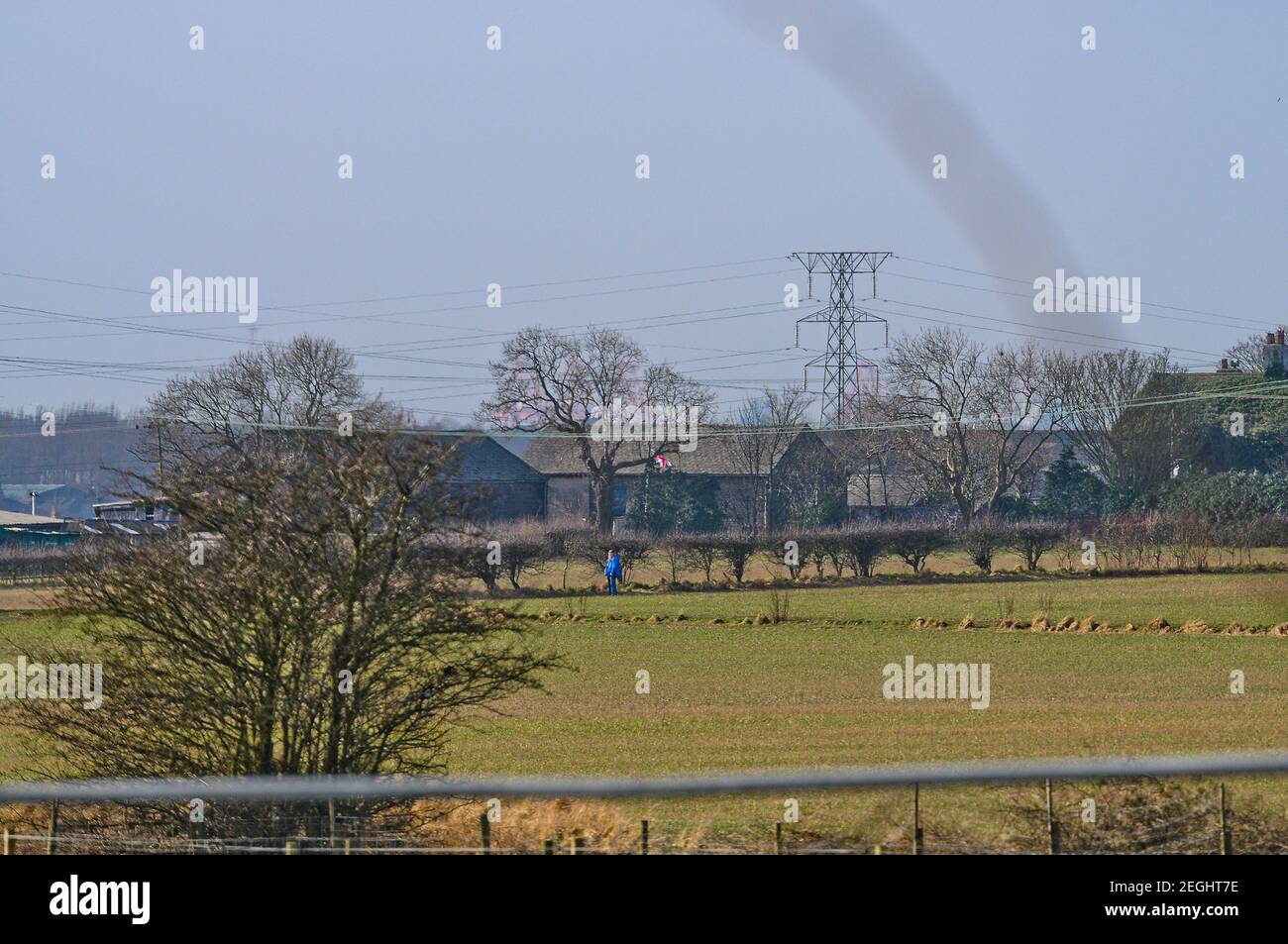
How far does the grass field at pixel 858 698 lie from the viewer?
642 inches

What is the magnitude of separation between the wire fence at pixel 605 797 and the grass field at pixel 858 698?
0.18 metres

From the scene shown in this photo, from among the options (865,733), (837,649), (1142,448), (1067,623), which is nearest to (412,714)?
(865,733)

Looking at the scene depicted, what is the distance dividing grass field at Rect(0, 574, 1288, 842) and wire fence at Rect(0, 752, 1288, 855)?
0.18m

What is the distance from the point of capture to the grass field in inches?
642

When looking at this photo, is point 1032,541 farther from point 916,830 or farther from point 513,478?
point 916,830

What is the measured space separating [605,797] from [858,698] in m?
21.9

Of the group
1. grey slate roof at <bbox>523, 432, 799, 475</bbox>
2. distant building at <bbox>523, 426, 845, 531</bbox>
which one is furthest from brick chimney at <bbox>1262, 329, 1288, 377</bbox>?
grey slate roof at <bbox>523, 432, 799, 475</bbox>

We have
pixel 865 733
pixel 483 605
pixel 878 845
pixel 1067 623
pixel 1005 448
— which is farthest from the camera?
pixel 1005 448

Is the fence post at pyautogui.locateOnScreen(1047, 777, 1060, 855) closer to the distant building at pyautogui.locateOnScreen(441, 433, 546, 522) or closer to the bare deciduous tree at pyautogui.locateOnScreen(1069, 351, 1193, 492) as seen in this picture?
the bare deciduous tree at pyautogui.locateOnScreen(1069, 351, 1193, 492)

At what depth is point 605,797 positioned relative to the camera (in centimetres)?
387

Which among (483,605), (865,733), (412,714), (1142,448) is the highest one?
(1142,448)
